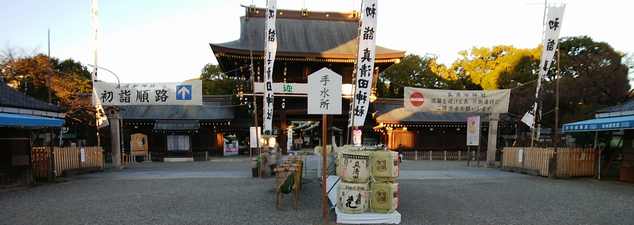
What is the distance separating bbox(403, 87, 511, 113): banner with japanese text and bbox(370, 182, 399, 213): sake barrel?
9.50 meters

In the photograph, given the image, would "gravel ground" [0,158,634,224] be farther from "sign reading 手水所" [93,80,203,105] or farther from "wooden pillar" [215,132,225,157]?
"wooden pillar" [215,132,225,157]

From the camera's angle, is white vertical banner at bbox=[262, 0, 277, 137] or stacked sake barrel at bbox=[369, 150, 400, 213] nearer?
stacked sake barrel at bbox=[369, 150, 400, 213]

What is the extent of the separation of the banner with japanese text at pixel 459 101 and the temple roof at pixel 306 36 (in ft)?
24.7

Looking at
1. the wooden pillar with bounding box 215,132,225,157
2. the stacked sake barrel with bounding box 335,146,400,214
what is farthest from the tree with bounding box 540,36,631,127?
the wooden pillar with bounding box 215,132,225,157

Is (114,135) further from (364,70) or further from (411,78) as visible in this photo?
(411,78)

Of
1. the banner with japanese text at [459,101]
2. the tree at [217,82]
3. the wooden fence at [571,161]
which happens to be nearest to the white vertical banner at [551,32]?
the banner with japanese text at [459,101]

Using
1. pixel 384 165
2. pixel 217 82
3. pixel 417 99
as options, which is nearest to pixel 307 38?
pixel 417 99

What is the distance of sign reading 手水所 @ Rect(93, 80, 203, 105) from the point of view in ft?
45.2

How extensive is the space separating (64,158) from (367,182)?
1233cm

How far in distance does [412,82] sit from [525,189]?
25.7 meters

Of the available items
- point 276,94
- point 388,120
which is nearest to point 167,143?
point 276,94

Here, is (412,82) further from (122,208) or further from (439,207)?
(122,208)

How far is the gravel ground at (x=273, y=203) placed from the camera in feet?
19.5

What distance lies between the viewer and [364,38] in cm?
963
